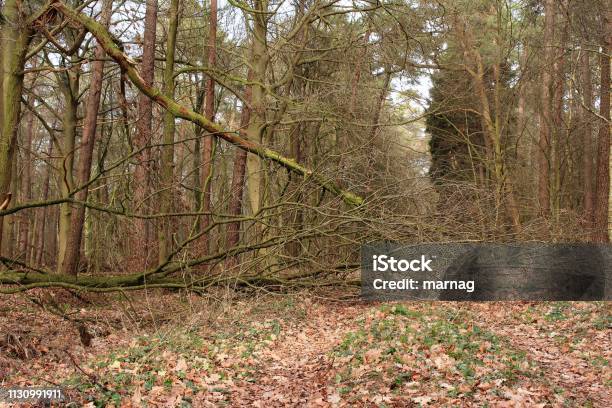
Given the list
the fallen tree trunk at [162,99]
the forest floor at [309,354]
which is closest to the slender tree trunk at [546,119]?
the forest floor at [309,354]

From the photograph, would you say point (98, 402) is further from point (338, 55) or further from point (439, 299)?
point (338, 55)

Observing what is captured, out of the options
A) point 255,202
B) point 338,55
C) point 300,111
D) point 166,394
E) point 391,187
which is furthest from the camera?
point 338,55

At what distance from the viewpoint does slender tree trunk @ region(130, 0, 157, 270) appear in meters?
11.8

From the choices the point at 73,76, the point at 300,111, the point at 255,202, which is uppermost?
the point at 73,76

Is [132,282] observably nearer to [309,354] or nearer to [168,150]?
[309,354]

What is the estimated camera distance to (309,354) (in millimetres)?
7969

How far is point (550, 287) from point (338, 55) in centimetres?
810

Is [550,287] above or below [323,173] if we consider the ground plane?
below

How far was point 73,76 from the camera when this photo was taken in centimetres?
1547

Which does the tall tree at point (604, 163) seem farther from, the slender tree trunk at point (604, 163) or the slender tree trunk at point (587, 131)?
the slender tree trunk at point (587, 131)

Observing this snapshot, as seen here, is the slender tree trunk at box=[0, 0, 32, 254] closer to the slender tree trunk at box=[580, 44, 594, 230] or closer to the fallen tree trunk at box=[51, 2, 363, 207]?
the fallen tree trunk at box=[51, 2, 363, 207]

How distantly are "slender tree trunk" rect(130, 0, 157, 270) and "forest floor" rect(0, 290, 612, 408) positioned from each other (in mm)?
1169

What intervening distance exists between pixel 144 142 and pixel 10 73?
2.69 metres

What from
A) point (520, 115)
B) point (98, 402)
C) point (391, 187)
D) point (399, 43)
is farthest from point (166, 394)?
point (520, 115)
